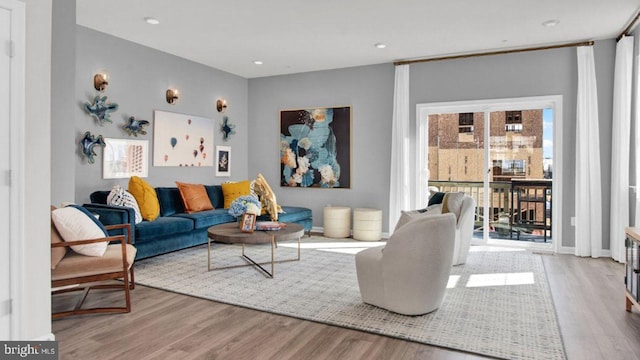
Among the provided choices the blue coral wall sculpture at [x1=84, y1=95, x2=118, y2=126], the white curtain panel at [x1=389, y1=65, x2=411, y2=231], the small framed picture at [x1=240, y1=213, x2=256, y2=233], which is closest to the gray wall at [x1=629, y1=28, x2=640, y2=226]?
the white curtain panel at [x1=389, y1=65, x2=411, y2=231]

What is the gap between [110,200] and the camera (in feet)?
15.4

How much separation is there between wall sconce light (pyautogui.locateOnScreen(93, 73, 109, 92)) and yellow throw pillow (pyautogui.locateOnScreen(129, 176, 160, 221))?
43.9 inches

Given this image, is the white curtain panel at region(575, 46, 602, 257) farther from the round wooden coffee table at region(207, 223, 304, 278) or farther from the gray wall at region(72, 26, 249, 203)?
the gray wall at region(72, 26, 249, 203)

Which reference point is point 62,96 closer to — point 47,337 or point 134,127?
point 134,127

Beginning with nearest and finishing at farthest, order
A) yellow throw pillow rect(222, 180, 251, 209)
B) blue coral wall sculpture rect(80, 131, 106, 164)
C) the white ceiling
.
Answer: the white ceiling, blue coral wall sculpture rect(80, 131, 106, 164), yellow throw pillow rect(222, 180, 251, 209)

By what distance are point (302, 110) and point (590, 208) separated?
14.4 ft

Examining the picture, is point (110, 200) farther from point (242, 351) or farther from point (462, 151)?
point (462, 151)

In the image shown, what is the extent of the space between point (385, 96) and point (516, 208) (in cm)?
249

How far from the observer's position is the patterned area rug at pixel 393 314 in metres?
2.76

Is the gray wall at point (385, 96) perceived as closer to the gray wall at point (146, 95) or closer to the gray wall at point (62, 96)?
the gray wall at point (146, 95)

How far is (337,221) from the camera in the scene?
21.5 ft

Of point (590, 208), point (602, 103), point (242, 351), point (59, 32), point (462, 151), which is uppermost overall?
point (59, 32)

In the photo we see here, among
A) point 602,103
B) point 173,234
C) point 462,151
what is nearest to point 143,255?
point 173,234

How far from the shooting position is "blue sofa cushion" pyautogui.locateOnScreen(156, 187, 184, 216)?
5.52 m
